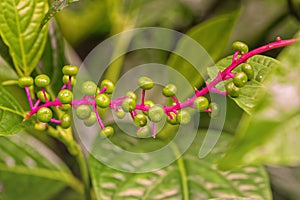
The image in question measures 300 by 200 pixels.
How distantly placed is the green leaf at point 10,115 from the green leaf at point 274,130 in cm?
44

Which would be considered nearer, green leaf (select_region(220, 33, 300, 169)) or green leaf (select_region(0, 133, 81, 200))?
green leaf (select_region(220, 33, 300, 169))

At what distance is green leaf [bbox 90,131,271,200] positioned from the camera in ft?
2.93

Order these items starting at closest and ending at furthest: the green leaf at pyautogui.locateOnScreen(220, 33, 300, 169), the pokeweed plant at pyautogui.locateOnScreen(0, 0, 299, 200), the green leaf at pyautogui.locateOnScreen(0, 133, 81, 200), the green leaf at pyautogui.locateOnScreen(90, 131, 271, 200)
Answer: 1. the green leaf at pyautogui.locateOnScreen(220, 33, 300, 169)
2. the pokeweed plant at pyautogui.locateOnScreen(0, 0, 299, 200)
3. the green leaf at pyautogui.locateOnScreen(90, 131, 271, 200)
4. the green leaf at pyautogui.locateOnScreen(0, 133, 81, 200)

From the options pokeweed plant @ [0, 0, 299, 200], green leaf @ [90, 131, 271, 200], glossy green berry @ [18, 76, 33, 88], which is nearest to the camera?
pokeweed plant @ [0, 0, 299, 200]

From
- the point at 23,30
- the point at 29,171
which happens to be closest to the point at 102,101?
the point at 23,30

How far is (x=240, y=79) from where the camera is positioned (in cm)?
68

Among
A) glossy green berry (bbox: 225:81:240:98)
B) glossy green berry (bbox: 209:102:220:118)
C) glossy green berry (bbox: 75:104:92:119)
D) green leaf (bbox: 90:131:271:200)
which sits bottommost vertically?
green leaf (bbox: 90:131:271:200)

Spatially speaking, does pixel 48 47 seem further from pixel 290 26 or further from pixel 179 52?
pixel 290 26

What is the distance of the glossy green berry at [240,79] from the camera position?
2.23 feet

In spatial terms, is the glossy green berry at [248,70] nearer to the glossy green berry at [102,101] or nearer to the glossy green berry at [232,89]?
the glossy green berry at [232,89]

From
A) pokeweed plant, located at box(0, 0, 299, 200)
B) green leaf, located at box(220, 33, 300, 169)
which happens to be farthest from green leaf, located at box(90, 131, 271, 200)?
green leaf, located at box(220, 33, 300, 169)

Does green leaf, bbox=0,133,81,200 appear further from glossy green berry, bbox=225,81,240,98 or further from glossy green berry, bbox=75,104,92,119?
glossy green berry, bbox=225,81,240,98

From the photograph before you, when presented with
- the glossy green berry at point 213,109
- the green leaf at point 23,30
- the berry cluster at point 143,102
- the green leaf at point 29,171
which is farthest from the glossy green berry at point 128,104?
the green leaf at point 29,171

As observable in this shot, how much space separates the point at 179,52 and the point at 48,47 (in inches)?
10.0
